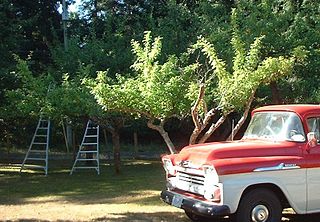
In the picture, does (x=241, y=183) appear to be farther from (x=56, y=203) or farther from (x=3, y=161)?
(x=3, y=161)

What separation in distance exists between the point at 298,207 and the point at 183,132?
52.5ft

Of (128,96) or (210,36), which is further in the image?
(210,36)

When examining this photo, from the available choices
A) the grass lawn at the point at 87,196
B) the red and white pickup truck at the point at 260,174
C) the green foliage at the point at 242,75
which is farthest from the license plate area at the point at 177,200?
the green foliage at the point at 242,75

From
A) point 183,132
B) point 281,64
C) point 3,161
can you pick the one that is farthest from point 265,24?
point 3,161

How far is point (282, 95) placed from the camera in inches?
606

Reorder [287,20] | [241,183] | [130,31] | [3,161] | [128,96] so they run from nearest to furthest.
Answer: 1. [241,183]
2. [128,96]
3. [287,20]
4. [130,31]
5. [3,161]

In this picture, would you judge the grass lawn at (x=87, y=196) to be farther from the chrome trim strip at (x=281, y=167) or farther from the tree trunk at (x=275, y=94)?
the tree trunk at (x=275, y=94)

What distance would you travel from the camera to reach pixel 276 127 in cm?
796

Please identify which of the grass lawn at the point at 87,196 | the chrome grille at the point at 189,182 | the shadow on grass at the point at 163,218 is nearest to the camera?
the chrome grille at the point at 189,182

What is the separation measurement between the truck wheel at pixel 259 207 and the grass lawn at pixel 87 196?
1437 mm

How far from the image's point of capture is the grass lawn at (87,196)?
879 cm

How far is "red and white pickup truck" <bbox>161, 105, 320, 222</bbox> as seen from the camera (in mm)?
7074

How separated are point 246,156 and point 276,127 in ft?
3.03

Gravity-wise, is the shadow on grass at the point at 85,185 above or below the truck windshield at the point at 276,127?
below
